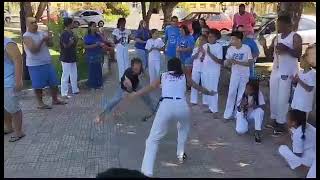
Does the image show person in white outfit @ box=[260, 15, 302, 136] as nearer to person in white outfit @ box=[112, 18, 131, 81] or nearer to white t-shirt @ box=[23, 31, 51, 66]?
white t-shirt @ box=[23, 31, 51, 66]

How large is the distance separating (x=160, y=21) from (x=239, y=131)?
2248 centimetres

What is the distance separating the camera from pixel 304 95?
18.0ft

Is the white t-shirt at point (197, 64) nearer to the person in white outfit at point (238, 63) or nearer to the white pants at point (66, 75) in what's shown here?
the person in white outfit at point (238, 63)

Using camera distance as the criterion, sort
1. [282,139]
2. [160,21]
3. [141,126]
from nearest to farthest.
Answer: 1. [282,139]
2. [141,126]
3. [160,21]

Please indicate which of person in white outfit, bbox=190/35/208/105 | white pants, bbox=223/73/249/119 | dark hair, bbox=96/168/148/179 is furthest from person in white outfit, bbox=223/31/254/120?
dark hair, bbox=96/168/148/179

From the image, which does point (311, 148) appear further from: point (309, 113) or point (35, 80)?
point (35, 80)

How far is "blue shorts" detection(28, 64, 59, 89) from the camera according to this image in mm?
7449

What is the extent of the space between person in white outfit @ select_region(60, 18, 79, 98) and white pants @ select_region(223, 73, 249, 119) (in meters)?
3.08

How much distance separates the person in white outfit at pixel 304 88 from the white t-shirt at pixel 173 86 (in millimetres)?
1474

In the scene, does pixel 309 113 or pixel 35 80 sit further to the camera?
pixel 35 80

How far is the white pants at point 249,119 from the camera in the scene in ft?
19.9

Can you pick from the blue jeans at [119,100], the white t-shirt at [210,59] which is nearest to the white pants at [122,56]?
the white t-shirt at [210,59]
